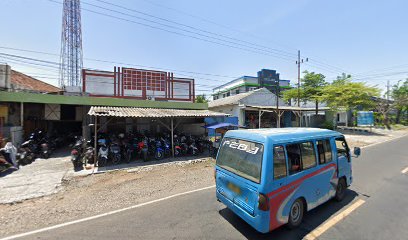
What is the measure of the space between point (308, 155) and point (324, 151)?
67cm

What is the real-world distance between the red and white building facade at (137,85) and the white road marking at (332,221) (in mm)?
14761

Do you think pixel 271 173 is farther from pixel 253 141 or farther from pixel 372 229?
pixel 372 229

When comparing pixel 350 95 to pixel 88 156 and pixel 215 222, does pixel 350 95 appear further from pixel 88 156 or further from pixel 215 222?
pixel 88 156

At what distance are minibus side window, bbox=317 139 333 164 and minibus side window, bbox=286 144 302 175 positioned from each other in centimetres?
76

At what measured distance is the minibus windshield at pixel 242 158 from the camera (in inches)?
121

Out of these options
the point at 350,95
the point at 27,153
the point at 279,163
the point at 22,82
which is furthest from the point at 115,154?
the point at 350,95

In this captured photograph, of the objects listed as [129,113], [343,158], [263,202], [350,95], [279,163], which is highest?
[350,95]

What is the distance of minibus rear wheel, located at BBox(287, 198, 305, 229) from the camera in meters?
3.39

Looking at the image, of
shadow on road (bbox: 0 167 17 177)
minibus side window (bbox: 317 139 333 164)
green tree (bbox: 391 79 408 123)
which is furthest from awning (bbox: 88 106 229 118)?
green tree (bbox: 391 79 408 123)

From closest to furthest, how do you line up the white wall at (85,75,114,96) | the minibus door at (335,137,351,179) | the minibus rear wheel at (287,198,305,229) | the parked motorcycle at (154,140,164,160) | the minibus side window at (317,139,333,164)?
1. the minibus rear wheel at (287,198,305,229)
2. the minibus side window at (317,139,333,164)
3. the minibus door at (335,137,351,179)
4. the parked motorcycle at (154,140,164,160)
5. the white wall at (85,75,114,96)

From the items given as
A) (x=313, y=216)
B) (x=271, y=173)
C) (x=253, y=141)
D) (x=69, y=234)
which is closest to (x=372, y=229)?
(x=313, y=216)

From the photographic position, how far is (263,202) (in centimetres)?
287

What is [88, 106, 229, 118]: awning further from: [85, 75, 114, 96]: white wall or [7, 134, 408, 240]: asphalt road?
[85, 75, 114, 96]: white wall

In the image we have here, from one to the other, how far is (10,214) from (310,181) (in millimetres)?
6675
